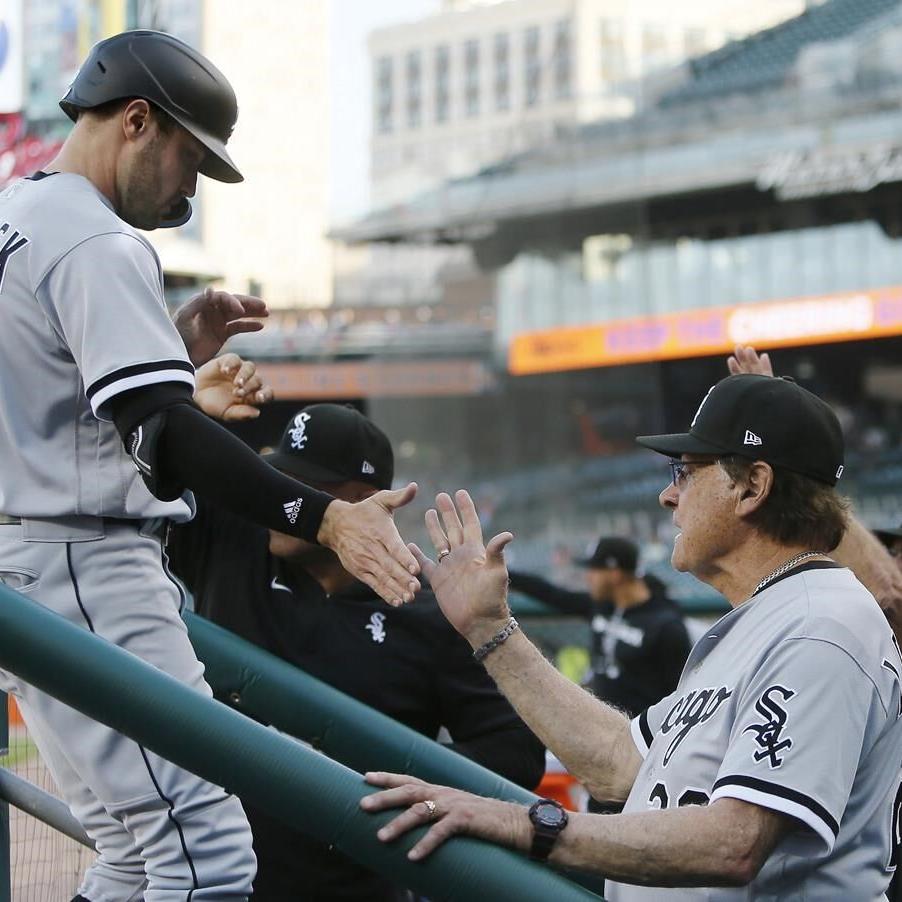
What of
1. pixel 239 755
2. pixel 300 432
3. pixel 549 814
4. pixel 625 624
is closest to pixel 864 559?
pixel 300 432

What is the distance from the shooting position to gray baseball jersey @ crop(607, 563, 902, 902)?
1.64m

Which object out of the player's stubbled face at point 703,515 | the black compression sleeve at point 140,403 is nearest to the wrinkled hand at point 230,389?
the black compression sleeve at point 140,403

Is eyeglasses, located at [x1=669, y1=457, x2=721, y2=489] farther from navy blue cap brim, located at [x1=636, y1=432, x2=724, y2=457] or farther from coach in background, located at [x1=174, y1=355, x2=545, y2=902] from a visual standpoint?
coach in background, located at [x1=174, y1=355, x2=545, y2=902]

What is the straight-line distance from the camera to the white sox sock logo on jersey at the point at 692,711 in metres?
1.81

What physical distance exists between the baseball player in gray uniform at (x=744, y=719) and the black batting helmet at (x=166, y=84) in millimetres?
714

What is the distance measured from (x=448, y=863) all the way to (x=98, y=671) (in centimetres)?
42

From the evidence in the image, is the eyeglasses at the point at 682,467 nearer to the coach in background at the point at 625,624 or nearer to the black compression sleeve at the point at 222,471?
the black compression sleeve at the point at 222,471

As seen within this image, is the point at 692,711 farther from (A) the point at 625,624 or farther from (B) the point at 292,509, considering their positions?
(A) the point at 625,624

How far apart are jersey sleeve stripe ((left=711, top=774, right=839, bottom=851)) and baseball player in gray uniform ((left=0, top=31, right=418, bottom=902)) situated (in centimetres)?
47

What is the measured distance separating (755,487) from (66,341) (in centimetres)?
101

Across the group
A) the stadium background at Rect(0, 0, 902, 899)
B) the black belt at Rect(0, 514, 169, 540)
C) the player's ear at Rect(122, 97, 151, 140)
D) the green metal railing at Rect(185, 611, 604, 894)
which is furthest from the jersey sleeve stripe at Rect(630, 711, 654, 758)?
the stadium background at Rect(0, 0, 902, 899)

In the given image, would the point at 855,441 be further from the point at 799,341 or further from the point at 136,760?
the point at 136,760

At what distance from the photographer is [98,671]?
1435mm

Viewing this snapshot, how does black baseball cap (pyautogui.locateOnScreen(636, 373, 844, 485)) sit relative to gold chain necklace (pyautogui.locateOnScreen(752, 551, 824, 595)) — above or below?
above
